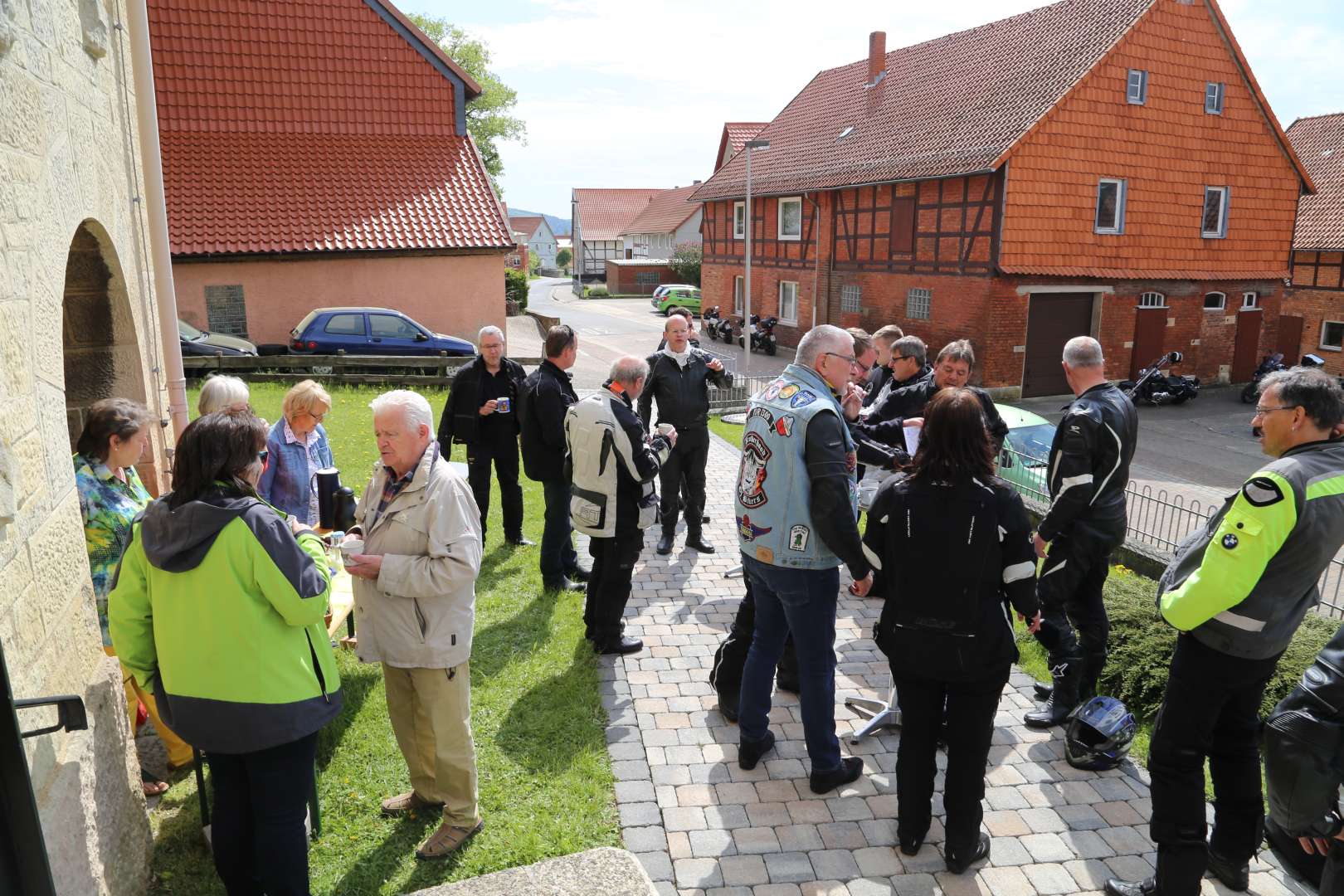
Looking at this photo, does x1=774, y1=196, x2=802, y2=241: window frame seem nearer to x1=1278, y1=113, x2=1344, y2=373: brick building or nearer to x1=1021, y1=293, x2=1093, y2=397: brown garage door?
x1=1021, y1=293, x2=1093, y2=397: brown garage door

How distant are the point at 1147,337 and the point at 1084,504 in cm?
2016

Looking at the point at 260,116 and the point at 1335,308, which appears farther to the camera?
the point at 1335,308

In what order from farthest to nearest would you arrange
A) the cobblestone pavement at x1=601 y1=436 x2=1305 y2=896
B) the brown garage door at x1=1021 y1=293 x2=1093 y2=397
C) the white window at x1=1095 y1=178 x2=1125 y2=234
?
the white window at x1=1095 y1=178 x2=1125 y2=234 < the brown garage door at x1=1021 y1=293 x2=1093 y2=397 < the cobblestone pavement at x1=601 y1=436 x2=1305 y2=896

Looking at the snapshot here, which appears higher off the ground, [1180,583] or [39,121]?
[39,121]

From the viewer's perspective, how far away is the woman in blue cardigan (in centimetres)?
548

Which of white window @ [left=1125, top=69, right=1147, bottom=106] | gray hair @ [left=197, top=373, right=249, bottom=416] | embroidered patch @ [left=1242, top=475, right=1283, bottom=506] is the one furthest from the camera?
white window @ [left=1125, top=69, right=1147, bottom=106]

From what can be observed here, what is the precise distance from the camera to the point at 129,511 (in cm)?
419

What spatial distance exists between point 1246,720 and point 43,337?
4.87m

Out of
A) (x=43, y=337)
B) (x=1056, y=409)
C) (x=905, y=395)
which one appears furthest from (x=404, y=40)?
(x=43, y=337)

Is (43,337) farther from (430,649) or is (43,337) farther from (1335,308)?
(1335,308)

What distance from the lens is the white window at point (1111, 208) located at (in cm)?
2117

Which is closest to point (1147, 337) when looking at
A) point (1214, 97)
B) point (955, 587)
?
point (1214, 97)

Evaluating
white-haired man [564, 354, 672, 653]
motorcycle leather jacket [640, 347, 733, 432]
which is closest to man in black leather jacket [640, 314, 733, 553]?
motorcycle leather jacket [640, 347, 733, 432]

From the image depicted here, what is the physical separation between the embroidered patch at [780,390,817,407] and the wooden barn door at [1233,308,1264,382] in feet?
79.1
